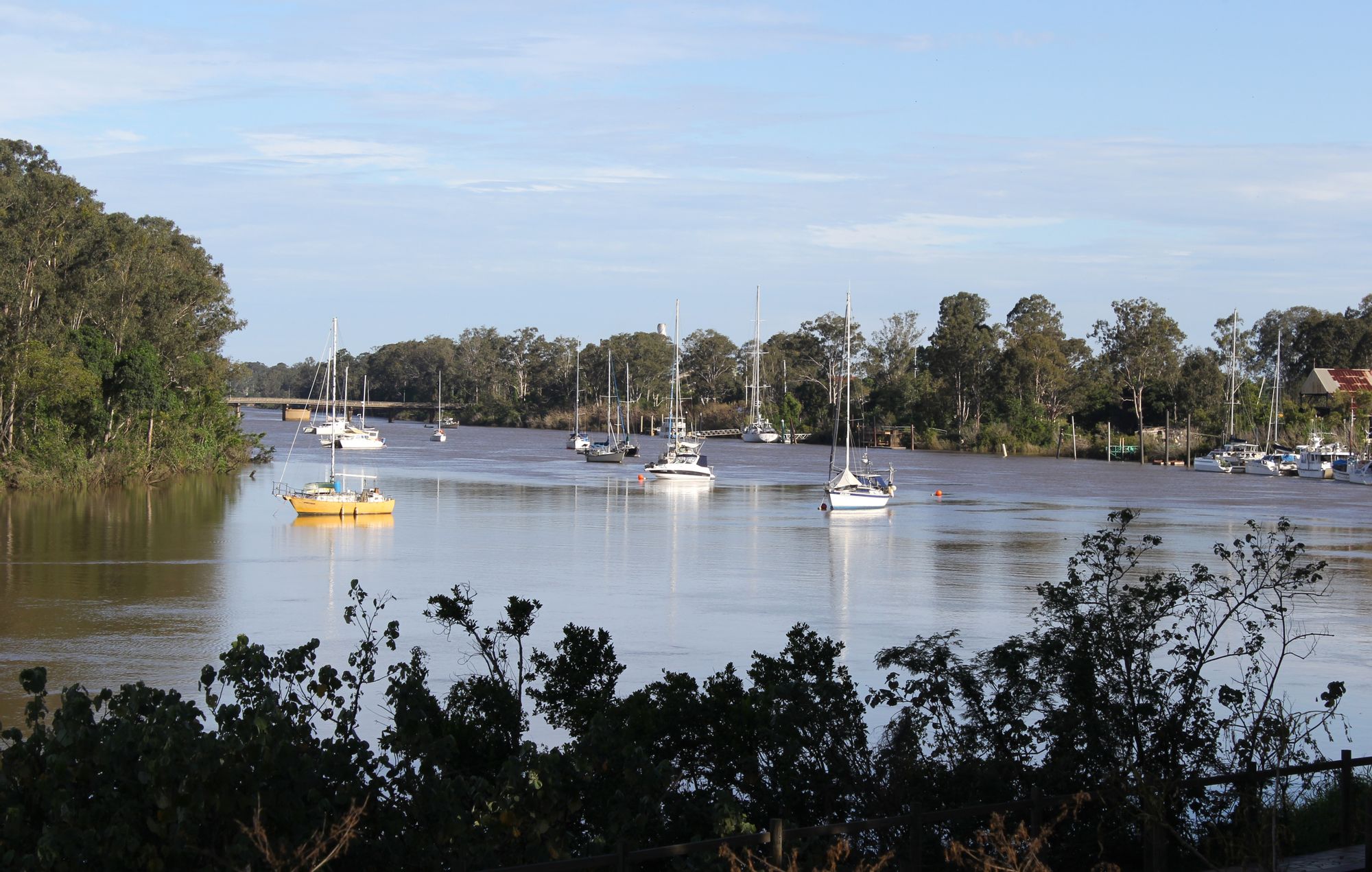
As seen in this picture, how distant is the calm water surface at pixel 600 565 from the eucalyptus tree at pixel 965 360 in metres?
57.5

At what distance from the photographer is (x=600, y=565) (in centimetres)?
3259

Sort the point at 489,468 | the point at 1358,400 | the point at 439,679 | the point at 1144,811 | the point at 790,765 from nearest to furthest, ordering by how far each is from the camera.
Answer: the point at 1144,811, the point at 790,765, the point at 439,679, the point at 489,468, the point at 1358,400

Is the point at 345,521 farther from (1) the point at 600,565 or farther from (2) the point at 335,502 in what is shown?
(1) the point at 600,565

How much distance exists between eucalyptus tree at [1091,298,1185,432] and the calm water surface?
54044 mm

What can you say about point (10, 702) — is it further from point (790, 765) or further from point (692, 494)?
point (692, 494)

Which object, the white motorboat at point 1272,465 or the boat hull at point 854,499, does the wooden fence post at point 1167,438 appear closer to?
the white motorboat at point 1272,465

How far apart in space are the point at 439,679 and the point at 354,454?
81.8 meters

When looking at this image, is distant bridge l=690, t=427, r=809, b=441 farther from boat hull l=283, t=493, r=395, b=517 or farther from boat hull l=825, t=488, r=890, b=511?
boat hull l=283, t=493, r=395, b=517

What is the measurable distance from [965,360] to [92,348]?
86407mm

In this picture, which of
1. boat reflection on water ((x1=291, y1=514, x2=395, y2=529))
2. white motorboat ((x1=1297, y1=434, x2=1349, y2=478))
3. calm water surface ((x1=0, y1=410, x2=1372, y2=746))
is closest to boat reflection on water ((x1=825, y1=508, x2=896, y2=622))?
calm water surface ((x1=0, y1=410, x2=1372, y2=746))

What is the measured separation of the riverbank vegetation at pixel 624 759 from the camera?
6.56 m

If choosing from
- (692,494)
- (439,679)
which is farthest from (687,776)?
(692,494)

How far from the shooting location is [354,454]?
96.5 metres

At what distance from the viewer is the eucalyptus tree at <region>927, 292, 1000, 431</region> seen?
124 metres
